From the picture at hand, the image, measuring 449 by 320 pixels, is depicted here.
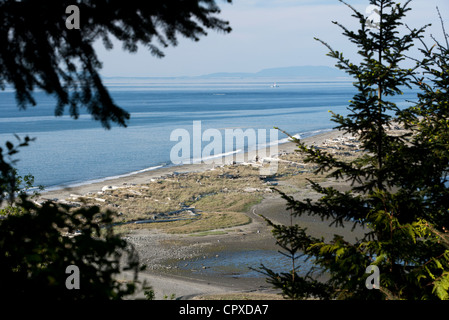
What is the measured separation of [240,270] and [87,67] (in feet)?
58.0

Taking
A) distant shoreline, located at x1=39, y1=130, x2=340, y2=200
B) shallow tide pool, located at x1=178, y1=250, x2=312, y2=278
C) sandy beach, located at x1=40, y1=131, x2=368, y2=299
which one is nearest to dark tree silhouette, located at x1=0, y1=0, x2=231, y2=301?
sandy beach, located at x1=40, y1=131, x2=368, y2=299

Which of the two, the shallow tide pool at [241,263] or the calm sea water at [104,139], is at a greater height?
the calm sea water at [104,139]

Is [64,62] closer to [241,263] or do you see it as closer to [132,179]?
[241,263]

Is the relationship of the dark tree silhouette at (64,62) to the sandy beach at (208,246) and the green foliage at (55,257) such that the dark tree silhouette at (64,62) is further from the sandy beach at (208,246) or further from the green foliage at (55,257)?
the sandy beach at (208,246)

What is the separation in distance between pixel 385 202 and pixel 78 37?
6501 mm

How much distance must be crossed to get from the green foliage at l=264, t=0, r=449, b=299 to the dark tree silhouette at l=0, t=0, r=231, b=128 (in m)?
5.55

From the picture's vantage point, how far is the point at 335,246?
8.53m

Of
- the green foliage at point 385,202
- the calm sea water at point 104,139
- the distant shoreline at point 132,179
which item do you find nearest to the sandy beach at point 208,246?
the distant shoreline at point 132,179

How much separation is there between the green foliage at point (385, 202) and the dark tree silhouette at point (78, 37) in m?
5.55

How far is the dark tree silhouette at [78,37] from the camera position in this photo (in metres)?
3.67

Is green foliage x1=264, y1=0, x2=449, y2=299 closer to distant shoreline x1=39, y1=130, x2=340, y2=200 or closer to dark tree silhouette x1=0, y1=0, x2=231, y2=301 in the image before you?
dark tree silhouette x1=0, y1=0, x2=231, y2=301

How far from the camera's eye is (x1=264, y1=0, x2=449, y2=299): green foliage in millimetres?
8172
